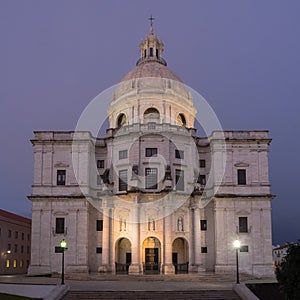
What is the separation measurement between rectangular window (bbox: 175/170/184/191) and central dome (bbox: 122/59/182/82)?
1268 centimetres

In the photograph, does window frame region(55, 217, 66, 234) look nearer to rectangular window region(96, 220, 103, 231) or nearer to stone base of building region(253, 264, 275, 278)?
rectangular window region(96, 220, 103, 231)

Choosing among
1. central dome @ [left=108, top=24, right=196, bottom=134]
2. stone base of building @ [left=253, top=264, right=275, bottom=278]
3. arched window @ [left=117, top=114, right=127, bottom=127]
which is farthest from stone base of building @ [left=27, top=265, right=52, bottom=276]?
stone base of building @ [left=253, top=264, right=275, bottom=278]

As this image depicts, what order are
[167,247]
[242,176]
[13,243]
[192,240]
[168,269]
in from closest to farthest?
[168,269] < [167,247] < [192,240] < [242,176] < [13,243]

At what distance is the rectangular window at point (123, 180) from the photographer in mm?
56031

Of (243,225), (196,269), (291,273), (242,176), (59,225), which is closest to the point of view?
(291,273)

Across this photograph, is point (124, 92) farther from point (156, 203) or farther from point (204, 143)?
point (156, 203)

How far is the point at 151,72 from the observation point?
6284cm

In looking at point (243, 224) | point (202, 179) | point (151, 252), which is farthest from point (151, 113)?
point (243, 224)

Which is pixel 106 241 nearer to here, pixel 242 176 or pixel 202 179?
pixel 202 179

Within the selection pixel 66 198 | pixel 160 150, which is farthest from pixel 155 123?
pixel 66 198

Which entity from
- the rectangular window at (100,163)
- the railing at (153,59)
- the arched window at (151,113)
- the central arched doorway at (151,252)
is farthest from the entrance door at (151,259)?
the railing at (153,59)

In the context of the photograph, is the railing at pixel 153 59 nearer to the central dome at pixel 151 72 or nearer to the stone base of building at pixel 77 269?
the central dome at pixel 151 72

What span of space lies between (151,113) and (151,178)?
→ 335 inches

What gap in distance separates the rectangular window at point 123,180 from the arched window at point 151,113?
754cm
